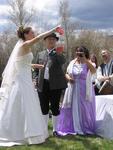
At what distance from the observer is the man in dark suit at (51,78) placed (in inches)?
271

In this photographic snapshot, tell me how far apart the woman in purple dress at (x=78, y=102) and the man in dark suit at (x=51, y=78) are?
0.28 meters

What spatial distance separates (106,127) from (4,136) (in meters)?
1.82

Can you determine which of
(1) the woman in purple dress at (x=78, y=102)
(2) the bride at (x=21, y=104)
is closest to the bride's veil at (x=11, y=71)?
(2) the bride at (x=21, y=104)

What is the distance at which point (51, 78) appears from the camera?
22.6 feet

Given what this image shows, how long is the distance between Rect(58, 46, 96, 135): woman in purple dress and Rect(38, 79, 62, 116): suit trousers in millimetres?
309

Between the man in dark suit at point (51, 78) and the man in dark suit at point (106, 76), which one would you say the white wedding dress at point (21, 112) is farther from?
the man in dark suit at point (106, 76)

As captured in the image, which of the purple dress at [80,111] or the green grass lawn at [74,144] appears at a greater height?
the purple dress at [80,111]

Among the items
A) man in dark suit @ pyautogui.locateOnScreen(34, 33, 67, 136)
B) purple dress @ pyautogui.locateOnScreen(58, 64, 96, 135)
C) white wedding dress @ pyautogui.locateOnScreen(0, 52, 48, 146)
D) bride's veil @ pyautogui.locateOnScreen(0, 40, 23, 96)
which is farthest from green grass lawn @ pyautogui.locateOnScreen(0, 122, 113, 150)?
bride's veil @ pyautogui.locateOnScreen(0, 40, 23, 96)

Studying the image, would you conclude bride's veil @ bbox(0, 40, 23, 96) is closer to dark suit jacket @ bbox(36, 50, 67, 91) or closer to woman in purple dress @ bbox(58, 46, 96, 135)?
dark suit jacket @ bbox(36, 50, 67, 91)

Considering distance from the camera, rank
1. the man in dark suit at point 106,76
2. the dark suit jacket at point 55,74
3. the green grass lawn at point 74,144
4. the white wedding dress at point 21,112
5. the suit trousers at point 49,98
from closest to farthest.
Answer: the green grass lawn at point 74,144, the white wedding dress at point 21,112, the dark suit jacket at point 55,74, the suit trousers at point 49,98, the man in dark suit at point 106,76

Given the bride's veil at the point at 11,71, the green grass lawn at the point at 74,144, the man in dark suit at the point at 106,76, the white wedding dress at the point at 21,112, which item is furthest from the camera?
the man in dark suit at the point at 106,76

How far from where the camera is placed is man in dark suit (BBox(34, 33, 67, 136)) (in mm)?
6895

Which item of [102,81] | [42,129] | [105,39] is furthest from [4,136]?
[105,39]

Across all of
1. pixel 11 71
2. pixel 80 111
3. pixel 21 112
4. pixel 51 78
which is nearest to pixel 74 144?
pixel 21 112
